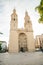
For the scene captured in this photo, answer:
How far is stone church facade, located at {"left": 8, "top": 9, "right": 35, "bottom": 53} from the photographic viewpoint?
→ 109 m

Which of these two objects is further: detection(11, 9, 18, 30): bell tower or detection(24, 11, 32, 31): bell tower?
detection(24, 11, 32, 31): bell tower

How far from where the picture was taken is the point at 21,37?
120m

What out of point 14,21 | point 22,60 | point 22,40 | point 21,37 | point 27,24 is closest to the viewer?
point 22,60

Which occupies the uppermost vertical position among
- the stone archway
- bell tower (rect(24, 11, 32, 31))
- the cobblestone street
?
bell tower (rect(24, 11, 32, 31))

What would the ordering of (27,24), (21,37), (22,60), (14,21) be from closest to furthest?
(22,60)
(14,21)
(27,24)
(21,37)

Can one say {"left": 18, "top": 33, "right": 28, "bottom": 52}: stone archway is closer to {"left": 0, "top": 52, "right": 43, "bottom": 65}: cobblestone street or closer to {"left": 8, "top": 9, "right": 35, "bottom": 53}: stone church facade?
{"left": 8, "top": 9, "right": 35, "bottom": 53}: stone church facade

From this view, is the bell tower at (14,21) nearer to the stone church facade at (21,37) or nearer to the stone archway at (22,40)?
the stone church facade at (21,37)

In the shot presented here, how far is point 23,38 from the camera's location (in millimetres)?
119000

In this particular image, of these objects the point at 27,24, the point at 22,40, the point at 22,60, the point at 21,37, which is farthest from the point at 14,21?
the point at 22,60

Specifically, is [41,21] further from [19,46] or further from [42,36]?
[42,36]

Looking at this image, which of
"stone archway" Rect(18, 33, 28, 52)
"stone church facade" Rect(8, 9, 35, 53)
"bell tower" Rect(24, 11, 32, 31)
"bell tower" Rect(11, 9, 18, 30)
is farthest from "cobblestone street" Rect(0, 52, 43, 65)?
"stone archway" Rect(18, 33, 28, 52)

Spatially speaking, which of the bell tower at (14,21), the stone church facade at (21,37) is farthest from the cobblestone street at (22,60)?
the bell tower at (14,21)

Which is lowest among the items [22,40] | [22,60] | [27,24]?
[22,60]

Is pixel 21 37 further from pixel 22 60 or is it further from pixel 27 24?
pixel 22 60
